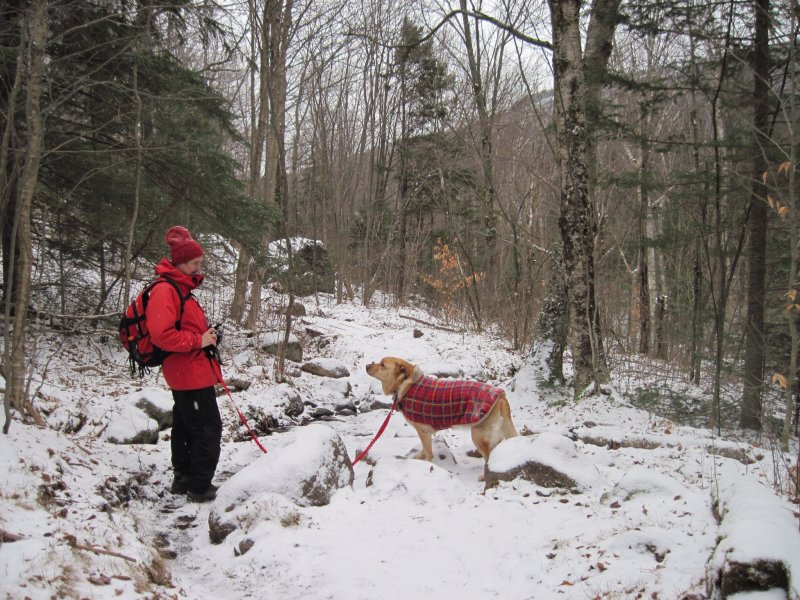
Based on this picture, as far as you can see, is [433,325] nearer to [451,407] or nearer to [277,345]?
[277,345]

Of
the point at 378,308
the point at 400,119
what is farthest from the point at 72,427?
the point at 400,119

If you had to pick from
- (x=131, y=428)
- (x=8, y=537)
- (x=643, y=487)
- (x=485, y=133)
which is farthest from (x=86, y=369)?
(x=485, y=133)

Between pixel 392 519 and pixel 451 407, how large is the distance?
1417mm

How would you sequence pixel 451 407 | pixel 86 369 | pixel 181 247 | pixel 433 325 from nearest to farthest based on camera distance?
pixel 181 247
pixel 451 407
pixel 86 369
pixel 433 325

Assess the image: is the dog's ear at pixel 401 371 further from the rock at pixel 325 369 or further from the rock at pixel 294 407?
the rock at pixel 325 369

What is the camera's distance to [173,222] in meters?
9.45

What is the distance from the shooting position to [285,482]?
434cm

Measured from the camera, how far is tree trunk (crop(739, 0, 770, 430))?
24.6 feet

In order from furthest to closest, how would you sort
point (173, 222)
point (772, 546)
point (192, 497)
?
1. point (173, 222)
2. point (192, 497)
3. point (772, 546)

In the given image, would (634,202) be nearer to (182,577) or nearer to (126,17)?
(126,17)

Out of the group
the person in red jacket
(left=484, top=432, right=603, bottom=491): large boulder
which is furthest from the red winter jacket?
(left=484, top=432, right=603, bottom=491): large boulder

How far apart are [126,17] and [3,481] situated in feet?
22.6

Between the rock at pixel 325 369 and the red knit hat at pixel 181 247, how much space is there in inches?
247

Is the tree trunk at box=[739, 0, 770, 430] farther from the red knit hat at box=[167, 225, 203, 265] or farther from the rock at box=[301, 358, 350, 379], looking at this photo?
the red knit hat at box=[167, 225, 203, 265]
